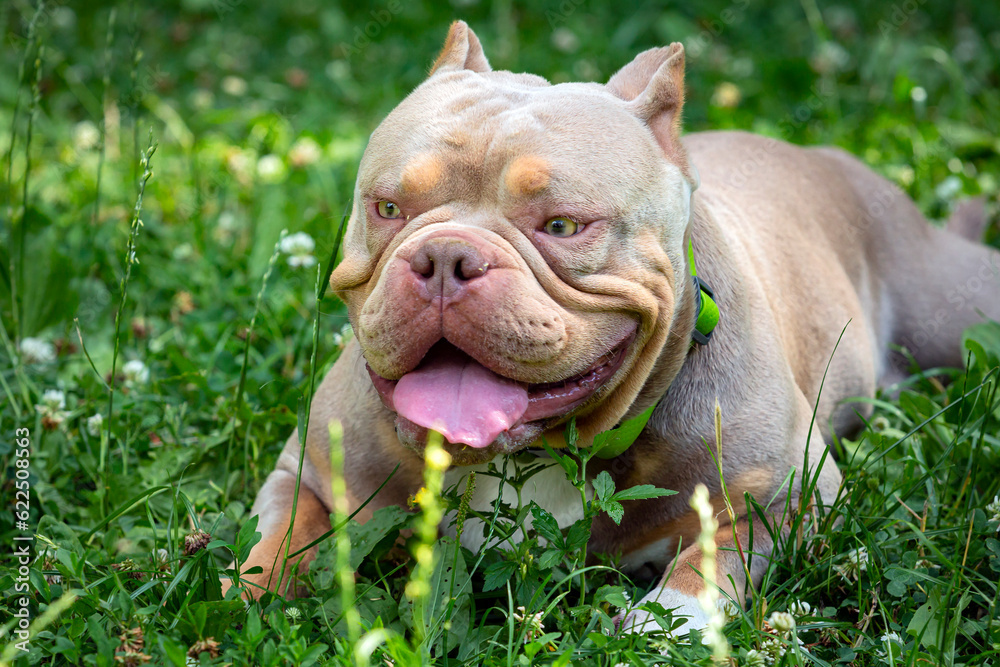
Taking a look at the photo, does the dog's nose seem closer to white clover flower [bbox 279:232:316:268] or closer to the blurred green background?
the blurred green background

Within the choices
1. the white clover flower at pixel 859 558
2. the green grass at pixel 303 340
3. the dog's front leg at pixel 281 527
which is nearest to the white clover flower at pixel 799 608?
the green grass at pixel 303 340

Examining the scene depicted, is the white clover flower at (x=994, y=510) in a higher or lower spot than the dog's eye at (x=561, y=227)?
lower

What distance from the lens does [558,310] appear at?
2.28 meters

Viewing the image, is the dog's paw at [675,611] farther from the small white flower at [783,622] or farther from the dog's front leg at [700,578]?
the small white flower at [783,622]

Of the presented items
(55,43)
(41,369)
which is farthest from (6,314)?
(55,43)

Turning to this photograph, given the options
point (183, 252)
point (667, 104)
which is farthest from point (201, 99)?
point (667, 104)

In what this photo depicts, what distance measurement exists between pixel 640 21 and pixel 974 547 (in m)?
5.59

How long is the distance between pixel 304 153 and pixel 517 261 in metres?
3.49

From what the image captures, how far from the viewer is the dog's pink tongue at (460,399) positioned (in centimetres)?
220

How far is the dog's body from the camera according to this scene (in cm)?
225

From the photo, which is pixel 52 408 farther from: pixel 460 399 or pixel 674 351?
pixel 674 351

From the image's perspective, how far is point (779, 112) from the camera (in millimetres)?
6195

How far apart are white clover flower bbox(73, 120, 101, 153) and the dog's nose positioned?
3956 mm

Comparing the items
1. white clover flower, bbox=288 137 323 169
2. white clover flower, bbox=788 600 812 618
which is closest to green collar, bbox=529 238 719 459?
white clover flower, bbox=788 600 812 618
